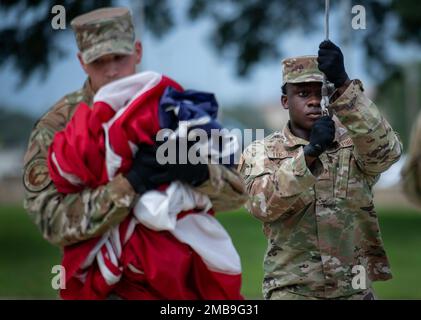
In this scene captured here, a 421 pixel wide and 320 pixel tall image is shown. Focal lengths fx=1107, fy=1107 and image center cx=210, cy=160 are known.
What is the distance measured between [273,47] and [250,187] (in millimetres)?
14614

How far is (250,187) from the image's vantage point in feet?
16.8

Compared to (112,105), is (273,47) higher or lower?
higher

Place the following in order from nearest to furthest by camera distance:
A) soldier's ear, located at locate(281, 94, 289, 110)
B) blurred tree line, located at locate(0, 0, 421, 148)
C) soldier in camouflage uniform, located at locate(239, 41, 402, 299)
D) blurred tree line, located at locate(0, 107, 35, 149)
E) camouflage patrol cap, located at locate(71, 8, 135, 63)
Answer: camouflage patrol cap, located at locate(71, 8, 135, 63) < soldier in camouflage uniform, located at locate(239, 41, 402, 299) < soldier's ear, located at locate(281, 94, 289, 110) < blurred tree line, located at locate(0, 0, 421, 148) < blurred tree line, located at locate(0, 107, 35, 149)

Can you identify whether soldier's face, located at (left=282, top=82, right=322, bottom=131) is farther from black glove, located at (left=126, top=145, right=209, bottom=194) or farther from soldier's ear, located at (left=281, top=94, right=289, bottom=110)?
black glove, located at (left=126, top=145, right=209, bottom=194)

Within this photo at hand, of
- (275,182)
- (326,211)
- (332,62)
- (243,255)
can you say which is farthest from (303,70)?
(243,255)

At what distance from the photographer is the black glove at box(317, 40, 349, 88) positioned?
4.77m

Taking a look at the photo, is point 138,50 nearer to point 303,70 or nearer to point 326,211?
point 303,70

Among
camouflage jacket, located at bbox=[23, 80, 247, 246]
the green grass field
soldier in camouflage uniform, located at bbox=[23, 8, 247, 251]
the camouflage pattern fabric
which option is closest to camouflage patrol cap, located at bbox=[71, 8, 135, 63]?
soldier in camouflage uniform, located at bbox=[23, 8, 247, 251]

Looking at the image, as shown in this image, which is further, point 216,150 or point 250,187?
point 250,187

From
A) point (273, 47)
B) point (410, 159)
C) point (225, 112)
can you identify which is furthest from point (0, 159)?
point (410, 159)

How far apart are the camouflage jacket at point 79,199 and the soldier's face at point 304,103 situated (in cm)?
98
